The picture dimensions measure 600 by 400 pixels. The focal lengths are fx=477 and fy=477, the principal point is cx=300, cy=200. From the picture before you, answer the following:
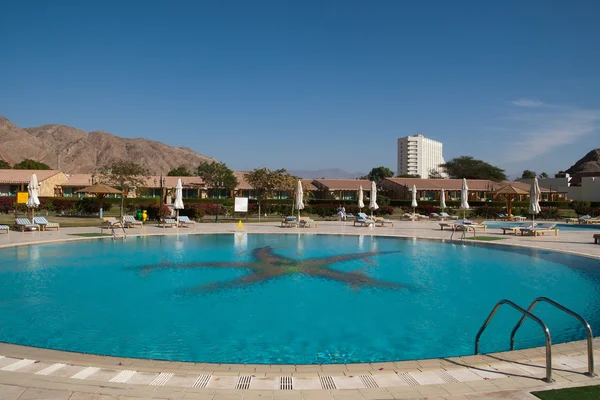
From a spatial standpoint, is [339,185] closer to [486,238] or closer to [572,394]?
[486,238]

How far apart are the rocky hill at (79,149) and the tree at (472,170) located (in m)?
75.0

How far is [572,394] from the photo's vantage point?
4.64 m

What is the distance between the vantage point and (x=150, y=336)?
7586 mm

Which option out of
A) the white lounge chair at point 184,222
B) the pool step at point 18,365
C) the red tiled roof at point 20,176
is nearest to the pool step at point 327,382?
the pool step at point 18,365

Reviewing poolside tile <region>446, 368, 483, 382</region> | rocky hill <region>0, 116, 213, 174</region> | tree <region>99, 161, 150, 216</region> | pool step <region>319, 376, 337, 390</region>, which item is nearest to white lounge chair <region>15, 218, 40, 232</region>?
pool step <region>319, 376, 337, 390</region>

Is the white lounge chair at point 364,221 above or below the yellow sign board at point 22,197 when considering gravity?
below

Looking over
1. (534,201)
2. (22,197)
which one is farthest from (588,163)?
(22,197)

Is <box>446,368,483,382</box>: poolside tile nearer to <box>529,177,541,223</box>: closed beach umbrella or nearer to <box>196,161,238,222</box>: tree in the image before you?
<box>529,177,541,223</box>: closed beach umbrella

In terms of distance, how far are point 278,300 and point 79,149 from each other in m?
135

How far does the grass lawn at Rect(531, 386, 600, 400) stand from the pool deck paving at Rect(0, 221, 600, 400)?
0.40ft

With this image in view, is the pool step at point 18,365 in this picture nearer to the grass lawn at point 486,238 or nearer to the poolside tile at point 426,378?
the poolside tile at point 426,378

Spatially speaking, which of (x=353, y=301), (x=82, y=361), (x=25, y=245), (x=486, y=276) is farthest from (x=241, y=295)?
(x=25, y=245)

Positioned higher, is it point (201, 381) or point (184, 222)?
point (184, 222)

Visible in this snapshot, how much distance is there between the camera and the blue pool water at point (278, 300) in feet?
23.9
